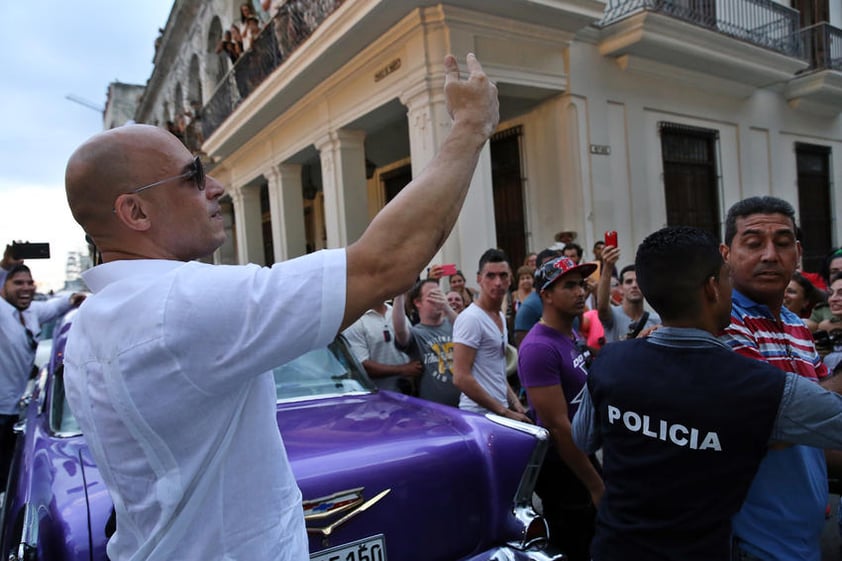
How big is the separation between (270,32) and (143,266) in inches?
439

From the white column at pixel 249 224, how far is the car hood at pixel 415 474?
43.7 ft

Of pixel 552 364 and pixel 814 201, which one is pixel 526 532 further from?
pixel 814 201

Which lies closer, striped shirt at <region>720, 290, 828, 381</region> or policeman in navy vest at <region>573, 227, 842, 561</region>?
policeman in navy vest at <region>573, 227, 842, 561</region>

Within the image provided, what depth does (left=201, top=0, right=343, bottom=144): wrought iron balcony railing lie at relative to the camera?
9359mm

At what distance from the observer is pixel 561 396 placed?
9.22 ft

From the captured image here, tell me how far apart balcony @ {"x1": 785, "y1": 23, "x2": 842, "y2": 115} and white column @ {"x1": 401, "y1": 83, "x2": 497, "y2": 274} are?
29.0ft

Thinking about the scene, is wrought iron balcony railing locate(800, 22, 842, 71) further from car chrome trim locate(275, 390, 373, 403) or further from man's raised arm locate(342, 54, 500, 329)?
man's raised arm locate(342, 54, 500, 329)

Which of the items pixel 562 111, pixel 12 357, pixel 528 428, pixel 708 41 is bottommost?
pixel 528 428

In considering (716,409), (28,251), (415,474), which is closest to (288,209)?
(28,251)

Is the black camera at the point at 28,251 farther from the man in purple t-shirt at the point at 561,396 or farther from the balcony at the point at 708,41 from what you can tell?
the balcony at the point at 708,41

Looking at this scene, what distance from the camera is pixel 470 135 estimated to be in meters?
1.12

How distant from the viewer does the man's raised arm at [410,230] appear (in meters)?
0.99

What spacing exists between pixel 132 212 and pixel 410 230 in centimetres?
58

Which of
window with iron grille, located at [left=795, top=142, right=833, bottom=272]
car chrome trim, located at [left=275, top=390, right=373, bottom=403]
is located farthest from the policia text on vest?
window with iron grille, located at [left=795, top=142, right=833, bottom=272]
